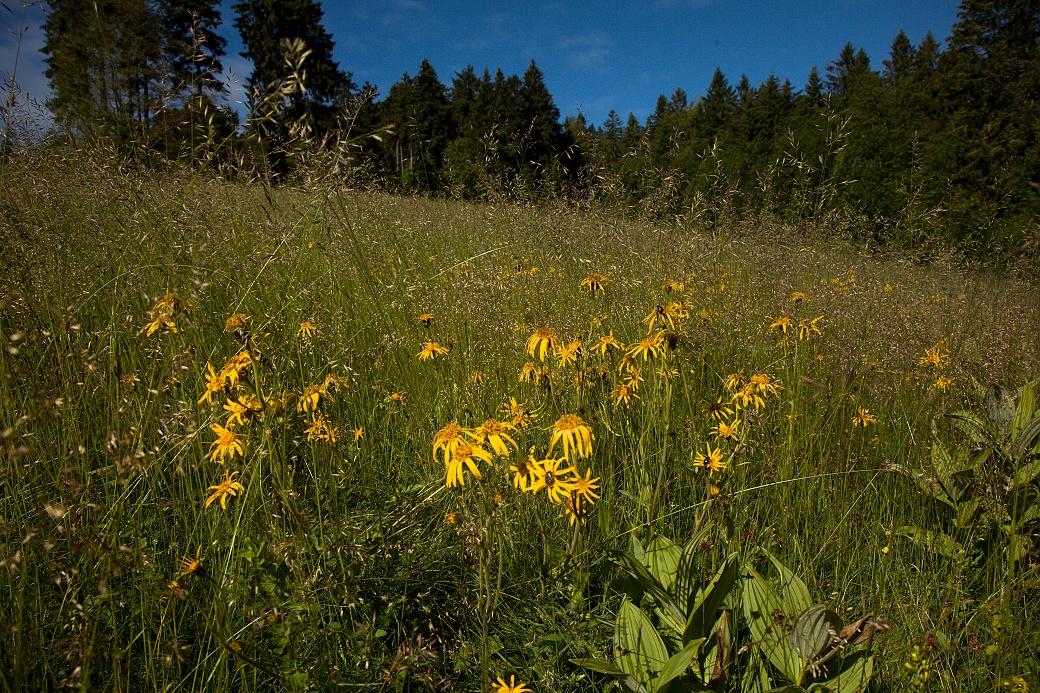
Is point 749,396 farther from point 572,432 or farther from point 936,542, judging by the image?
point 572,432

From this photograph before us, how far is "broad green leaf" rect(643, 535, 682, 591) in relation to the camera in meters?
1.09

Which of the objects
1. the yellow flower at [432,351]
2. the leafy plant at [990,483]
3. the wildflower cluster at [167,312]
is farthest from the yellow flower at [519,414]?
the leafy plant at [990,483]

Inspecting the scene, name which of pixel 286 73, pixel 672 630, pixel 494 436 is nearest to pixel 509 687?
pixel 672 630

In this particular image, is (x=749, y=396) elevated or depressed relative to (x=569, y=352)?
depressed

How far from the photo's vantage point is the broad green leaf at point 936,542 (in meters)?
1.23

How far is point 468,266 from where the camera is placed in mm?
2680

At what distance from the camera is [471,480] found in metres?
1.03

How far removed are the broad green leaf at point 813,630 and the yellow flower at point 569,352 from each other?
2.53 ft

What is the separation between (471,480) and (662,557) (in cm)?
46

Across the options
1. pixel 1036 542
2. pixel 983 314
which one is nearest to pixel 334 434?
pixel 1036 542

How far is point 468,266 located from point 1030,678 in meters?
2.39

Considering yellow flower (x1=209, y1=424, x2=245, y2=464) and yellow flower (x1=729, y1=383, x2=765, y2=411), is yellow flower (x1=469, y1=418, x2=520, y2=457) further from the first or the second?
yellow flower (x1=729, y1=383, x2=765, y2=411)

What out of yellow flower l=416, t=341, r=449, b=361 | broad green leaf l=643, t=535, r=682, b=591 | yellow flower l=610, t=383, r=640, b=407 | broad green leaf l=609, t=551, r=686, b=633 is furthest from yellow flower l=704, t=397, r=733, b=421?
yellow flower l=416, t=341, r=449, b=361

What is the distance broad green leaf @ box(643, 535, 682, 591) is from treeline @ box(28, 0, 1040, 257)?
1.44m
